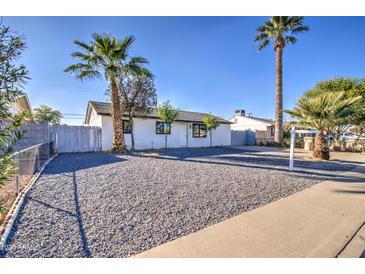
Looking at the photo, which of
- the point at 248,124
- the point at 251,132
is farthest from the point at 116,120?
the point at 248,124

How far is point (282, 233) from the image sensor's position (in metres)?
2.78

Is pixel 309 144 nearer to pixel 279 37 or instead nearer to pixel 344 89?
pixel 344 89

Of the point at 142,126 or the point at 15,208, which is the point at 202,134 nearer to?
the point at 142,126

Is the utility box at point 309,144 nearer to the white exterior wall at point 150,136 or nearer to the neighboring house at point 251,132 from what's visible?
the neighboring house at point 251,132

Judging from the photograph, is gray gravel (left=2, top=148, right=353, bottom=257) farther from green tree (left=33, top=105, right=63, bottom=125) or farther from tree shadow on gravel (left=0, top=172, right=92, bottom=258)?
green tree (left=33, top=105, right=63, bottom=125)

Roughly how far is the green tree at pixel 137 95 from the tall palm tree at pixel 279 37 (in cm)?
1257

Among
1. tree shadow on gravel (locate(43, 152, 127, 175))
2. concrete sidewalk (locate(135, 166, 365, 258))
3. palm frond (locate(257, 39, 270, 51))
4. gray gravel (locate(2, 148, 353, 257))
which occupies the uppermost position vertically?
palm frond (locate(257, 39, 270, 51))

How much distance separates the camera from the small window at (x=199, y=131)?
18.3 metres

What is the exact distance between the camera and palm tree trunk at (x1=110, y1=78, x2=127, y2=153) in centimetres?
1110

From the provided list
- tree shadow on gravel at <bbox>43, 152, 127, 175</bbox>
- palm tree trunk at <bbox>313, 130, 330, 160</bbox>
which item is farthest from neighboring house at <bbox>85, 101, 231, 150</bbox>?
palm tree trunk at <bbox>313, 130, 330, 160</bbox>

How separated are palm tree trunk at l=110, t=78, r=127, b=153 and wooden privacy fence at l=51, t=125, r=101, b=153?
7.55 feet

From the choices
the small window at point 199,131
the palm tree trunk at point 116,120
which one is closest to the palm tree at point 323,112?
the small window at point 199,131

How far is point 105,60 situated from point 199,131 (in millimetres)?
11287
